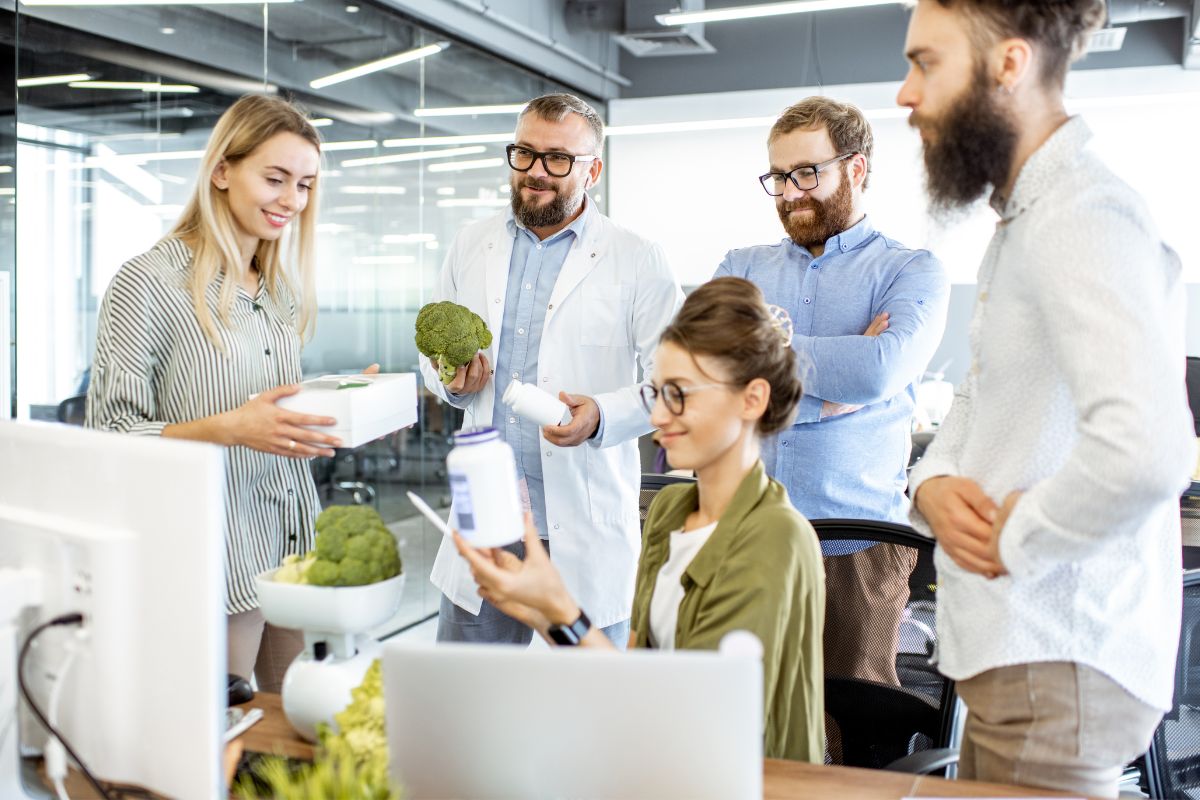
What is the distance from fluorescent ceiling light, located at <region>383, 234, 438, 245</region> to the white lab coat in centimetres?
244

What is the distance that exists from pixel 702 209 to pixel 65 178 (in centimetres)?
483

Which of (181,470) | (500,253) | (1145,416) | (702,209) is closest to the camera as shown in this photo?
(181,470)

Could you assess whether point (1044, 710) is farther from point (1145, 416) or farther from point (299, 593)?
point (299, 593)

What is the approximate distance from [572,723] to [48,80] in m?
3.00

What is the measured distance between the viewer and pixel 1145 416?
112 centimetres

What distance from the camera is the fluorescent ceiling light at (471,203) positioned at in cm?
538

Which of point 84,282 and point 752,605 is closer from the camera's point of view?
point 752,605

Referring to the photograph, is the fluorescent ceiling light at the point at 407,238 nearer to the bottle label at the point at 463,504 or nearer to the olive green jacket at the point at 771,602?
the olive green jacket at the point at 771,602

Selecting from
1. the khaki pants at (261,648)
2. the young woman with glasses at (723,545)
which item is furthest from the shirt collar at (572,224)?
the khaki pants at (261,648)

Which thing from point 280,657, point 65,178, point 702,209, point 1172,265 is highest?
point 702,209

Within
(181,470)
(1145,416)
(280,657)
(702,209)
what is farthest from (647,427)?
(702,209)

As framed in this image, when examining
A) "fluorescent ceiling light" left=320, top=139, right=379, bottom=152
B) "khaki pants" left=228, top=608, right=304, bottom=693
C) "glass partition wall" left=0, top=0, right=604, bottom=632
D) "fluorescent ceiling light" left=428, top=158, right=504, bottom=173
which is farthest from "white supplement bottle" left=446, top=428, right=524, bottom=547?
"fluorescent ceiling light" left=428, top=158, right=504, bottom=173

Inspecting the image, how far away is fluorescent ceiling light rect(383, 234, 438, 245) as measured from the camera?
4.86 m

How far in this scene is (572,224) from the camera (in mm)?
2486
